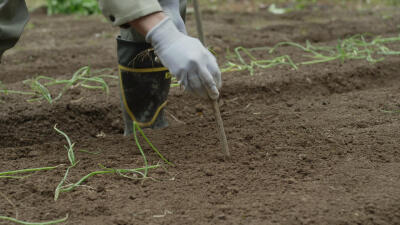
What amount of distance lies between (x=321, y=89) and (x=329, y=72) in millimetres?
136

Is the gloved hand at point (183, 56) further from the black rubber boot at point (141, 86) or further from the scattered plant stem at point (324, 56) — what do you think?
the scattered plant stem at point (324, 56)

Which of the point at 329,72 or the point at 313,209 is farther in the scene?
the point at 329,72

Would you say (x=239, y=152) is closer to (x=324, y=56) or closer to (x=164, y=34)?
(x=164, y=34)

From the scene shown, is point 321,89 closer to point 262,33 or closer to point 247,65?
point 247,65

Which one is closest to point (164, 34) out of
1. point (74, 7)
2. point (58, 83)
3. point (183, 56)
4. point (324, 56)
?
point (183, 56)

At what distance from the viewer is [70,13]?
5.93 m

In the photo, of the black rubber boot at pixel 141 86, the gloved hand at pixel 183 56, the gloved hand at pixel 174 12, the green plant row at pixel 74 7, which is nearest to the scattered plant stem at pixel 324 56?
the black rubber boot at pixel 141 86

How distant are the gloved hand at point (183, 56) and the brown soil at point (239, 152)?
316 millimetres

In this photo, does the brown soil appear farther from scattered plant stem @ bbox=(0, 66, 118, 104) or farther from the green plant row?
the green plant row

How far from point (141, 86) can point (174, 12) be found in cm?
47

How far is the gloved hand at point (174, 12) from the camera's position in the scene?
189cm

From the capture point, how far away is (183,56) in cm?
156

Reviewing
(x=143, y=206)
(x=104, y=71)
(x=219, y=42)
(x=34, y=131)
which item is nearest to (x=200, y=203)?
(x=143, y=206)

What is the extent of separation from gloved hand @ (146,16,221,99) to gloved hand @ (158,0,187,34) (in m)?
0.30
